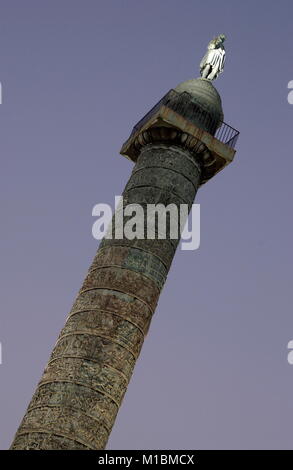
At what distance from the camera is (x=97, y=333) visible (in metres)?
9.50

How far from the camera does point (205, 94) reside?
13.0 m

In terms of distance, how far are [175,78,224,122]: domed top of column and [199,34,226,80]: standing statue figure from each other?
0.51 m

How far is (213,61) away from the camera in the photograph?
46.8ft

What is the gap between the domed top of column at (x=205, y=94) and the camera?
12.8 meters

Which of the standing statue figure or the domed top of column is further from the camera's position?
the standing statue figure

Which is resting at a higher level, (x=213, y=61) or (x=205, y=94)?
(x=213, y=61)

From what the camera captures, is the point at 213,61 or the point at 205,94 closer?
the point at 205,94

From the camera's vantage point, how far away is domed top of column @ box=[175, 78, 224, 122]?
41.9 feet

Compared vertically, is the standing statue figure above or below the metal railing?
above

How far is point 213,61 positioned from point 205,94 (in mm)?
1702

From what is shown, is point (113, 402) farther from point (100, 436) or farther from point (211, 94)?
point (211, 94)

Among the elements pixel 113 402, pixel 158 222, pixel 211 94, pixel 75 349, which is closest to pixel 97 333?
pixel 75 349
